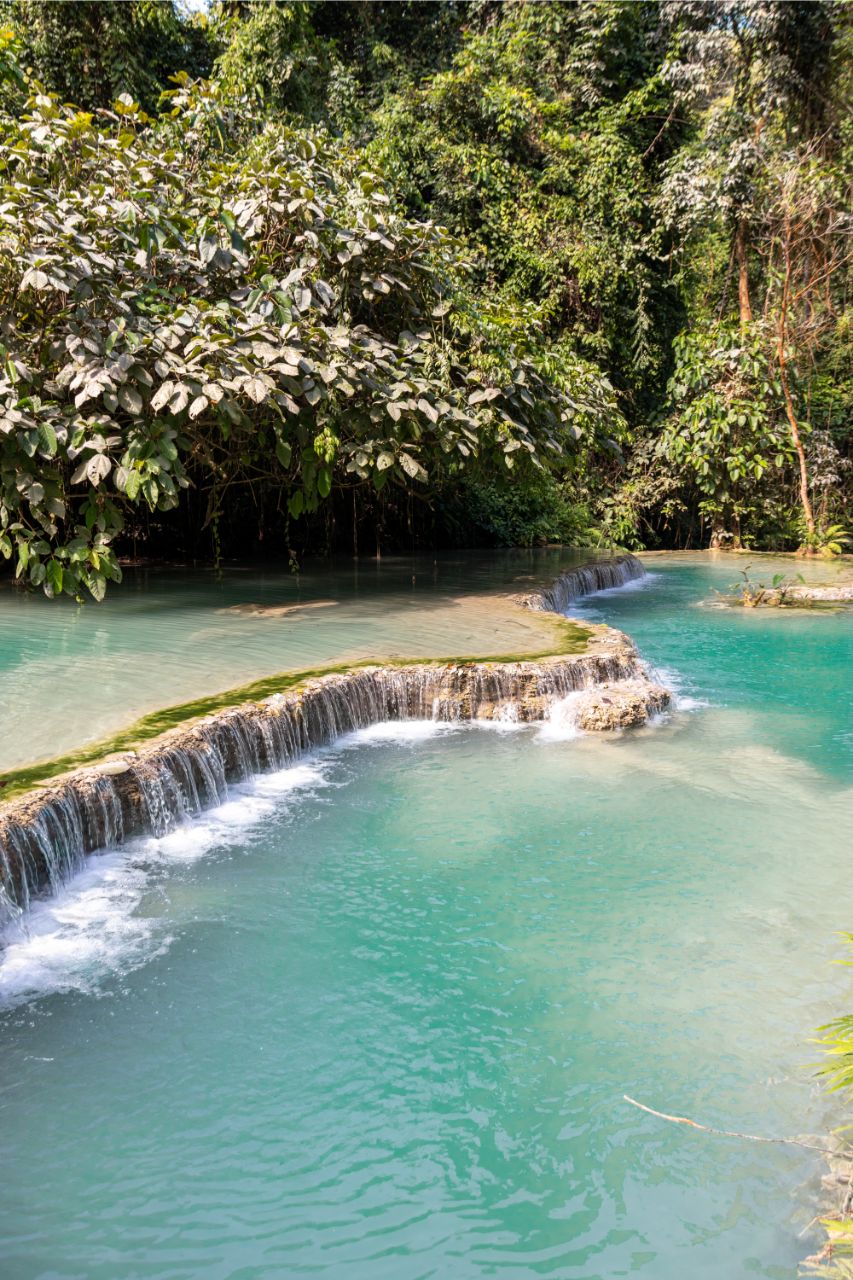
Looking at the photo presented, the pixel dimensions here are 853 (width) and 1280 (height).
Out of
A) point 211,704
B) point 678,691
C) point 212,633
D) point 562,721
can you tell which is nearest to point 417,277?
point 212,633

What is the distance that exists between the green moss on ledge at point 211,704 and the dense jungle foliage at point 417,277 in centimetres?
226

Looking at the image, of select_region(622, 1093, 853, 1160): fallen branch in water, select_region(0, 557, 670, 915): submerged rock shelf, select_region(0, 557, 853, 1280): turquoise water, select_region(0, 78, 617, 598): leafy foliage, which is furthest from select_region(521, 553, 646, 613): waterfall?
select_region(622, 1093, 853, 1160): fallen branch in water

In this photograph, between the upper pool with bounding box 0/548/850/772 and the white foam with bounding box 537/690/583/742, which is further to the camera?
the white foam with bounding box 537/690/583/742

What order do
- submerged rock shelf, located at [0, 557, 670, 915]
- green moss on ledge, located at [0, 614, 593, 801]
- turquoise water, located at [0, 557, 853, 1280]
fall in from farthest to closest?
green moss on ledge, located at [0, 614, 593, 801]
submerged rock shelf, located at [0, 557, 670, 915]
turquoise water, located at [0, 557, 853, 1280]

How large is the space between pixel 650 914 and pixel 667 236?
623 inches

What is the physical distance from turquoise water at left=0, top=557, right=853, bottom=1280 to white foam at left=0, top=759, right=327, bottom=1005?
15mm

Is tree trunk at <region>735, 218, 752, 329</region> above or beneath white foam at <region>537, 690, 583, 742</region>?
above

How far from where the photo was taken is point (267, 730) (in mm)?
5957

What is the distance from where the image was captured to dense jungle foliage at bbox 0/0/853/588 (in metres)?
8.30

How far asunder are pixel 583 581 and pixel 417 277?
14.2ft

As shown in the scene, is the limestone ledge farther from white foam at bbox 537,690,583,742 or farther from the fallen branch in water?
the fallen branch in water

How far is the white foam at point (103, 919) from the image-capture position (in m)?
3.84

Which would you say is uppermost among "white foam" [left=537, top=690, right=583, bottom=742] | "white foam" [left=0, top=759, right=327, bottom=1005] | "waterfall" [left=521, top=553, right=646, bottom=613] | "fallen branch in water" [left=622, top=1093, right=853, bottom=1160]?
"waterfall" [left=521, top=553, right=646, bottom=613]

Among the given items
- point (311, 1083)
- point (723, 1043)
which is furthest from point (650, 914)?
point (311, 1083)
